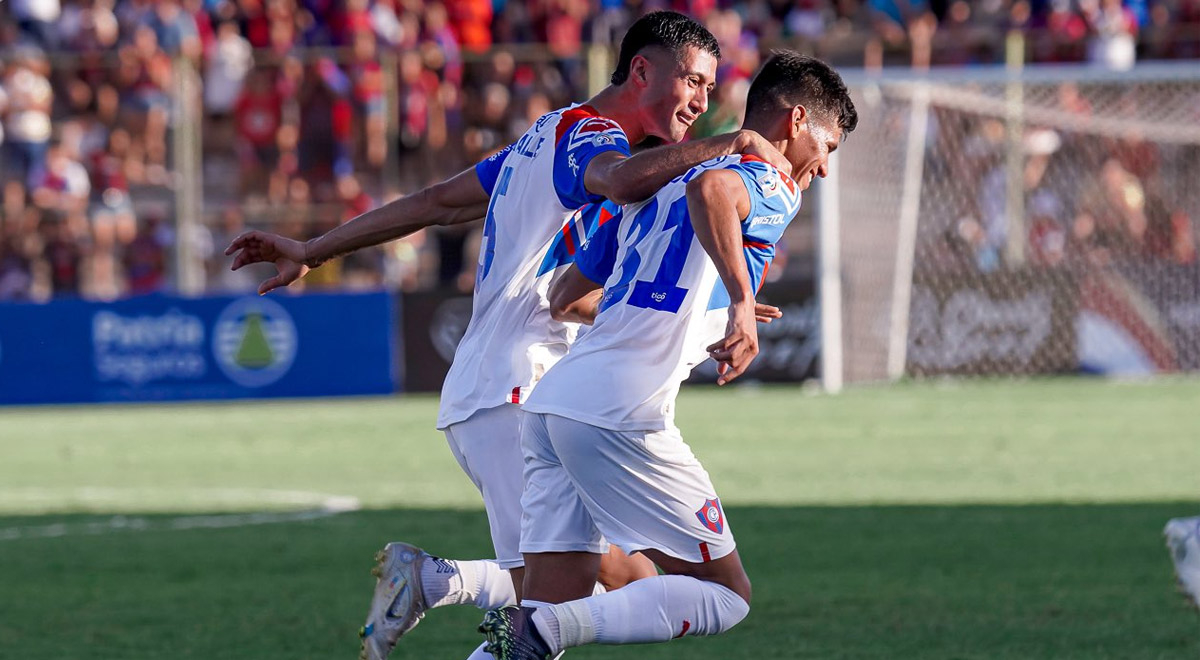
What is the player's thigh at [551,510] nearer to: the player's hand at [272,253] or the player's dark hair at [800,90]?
the player's dark hair at [800,90]

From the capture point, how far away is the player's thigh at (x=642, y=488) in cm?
464

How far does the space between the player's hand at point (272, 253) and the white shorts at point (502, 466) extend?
78 cm

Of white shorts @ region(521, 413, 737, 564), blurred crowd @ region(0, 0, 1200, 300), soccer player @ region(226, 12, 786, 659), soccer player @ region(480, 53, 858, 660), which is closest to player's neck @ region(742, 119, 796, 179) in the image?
soccer player @ region(480, 53, 858, 660)

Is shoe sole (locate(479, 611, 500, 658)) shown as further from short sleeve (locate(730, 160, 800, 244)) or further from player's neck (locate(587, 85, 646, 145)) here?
player's neck (locate(587, 85, 646, 145))

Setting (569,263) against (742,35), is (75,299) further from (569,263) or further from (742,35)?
(569,263)

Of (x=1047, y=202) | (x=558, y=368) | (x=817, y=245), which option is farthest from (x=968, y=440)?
(x=558, y=368)

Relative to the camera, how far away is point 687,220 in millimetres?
4637

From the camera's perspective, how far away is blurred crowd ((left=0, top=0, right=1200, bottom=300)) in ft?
65.4

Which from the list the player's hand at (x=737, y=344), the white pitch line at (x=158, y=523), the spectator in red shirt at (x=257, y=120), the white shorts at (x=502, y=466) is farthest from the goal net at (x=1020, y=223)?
the player's hand at (x=737, y=344)

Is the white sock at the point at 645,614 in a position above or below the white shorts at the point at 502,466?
below

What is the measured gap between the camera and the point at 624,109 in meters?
5.28

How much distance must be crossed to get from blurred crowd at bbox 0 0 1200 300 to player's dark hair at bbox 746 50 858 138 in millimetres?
13709

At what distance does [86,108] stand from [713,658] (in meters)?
16.6

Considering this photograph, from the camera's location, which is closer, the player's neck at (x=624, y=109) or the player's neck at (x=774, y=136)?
the player's neck at (x=774, y=136)
